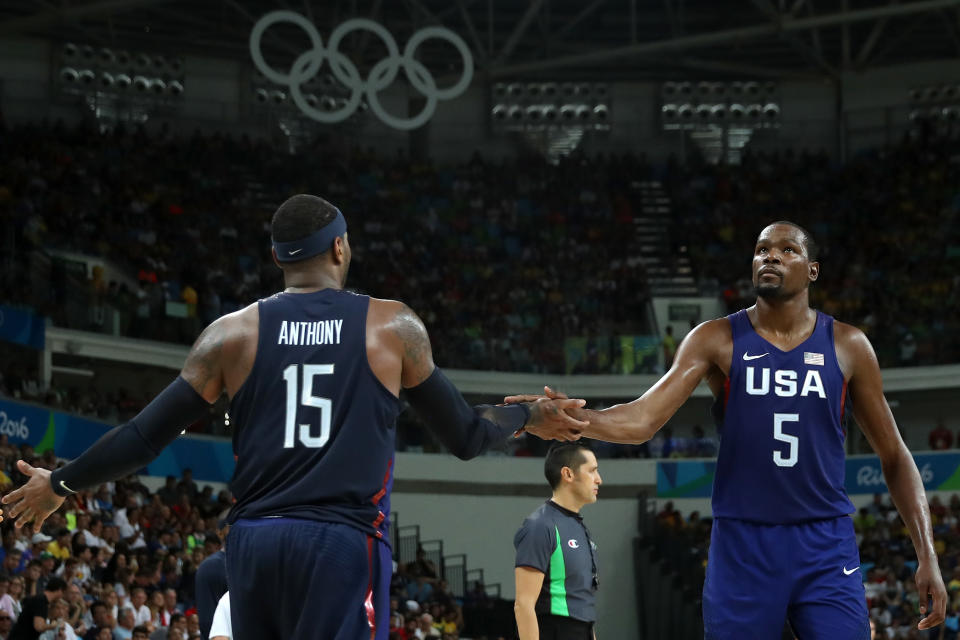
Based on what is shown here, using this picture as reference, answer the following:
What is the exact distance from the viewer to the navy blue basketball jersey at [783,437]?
5.79 m

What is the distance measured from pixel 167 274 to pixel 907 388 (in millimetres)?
16061

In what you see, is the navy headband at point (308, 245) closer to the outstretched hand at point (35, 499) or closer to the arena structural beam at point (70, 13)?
the outstretched hand at point (35, 499)

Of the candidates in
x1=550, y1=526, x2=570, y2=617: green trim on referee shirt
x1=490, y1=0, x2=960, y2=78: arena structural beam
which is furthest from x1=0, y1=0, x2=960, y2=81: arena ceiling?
x1=550, y1=526, x2=570, y2=617: green trim on referee shirt

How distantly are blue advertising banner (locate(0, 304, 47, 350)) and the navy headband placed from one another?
784 inches

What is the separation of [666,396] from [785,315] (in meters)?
0.64

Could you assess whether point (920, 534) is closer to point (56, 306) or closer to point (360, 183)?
point (56, 306)

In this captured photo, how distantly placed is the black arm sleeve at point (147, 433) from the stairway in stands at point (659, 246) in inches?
1127

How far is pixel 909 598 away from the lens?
2350 cm

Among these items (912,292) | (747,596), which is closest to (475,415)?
(747,596)

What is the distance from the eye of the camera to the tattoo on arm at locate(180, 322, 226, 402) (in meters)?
4.76

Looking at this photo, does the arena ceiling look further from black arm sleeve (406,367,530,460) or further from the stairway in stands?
black arm sleeve (406,367,530,460)

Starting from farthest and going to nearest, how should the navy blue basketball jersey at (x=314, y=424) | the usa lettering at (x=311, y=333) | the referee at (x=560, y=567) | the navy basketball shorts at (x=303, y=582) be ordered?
1. the referee at (x=560, y=567)
2. the usa lettering at (x=311, y=333)
3. the navy blue basketball jersey at (x=314, y=424)
4. the navy basketball shorts at (x=303, y=582)

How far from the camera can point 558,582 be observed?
26.2ft

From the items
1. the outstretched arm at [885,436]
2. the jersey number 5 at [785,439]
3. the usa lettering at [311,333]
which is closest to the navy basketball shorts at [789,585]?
the jersey number 5 at [785,439]
